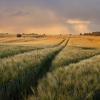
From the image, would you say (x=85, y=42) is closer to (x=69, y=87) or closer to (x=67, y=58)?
(x=67, y=58)

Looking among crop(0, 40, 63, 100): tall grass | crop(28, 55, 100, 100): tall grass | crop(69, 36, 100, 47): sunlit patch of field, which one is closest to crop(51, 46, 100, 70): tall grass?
crop(0, 40, 63, 100): tall grass

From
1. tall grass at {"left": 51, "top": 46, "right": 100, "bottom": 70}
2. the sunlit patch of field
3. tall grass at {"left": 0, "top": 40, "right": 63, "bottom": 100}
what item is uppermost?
tall grass at {"left": 0, "top": 40, "right": 63, "bottom": 100}

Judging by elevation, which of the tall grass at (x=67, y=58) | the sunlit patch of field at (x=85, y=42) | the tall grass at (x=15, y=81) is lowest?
the sunlit patch of field at (x=85, y=42)

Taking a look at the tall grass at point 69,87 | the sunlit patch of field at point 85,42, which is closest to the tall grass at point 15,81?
the tall grass at point 69,87

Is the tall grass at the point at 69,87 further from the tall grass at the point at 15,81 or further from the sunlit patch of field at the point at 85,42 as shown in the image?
the sunlit patch of field at the point at 85,42

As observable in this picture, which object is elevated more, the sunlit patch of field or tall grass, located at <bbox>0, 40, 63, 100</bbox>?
tall grass, located at <bbox>0, 40, 63, 100</bbox>

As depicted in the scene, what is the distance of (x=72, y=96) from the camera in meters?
8.57

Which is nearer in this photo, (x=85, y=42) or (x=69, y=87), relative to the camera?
(x=69, y=87)

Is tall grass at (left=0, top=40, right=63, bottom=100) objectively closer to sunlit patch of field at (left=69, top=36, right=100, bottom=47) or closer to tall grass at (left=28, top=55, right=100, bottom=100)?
tall grass at (left=28, top=55, right=100, bottom=100)

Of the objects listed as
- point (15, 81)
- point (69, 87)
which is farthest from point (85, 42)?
point (69, 87)

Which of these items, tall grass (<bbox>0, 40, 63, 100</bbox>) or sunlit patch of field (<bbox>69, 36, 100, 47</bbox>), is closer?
tall grass (<bbox>0, 40, 63, 100</bbox>)

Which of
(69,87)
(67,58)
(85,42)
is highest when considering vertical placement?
(69,87)

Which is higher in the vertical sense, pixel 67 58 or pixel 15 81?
pixel 15 81

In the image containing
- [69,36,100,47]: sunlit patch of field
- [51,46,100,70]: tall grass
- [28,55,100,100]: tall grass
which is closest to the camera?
[28,55,100,100]: tall grass
